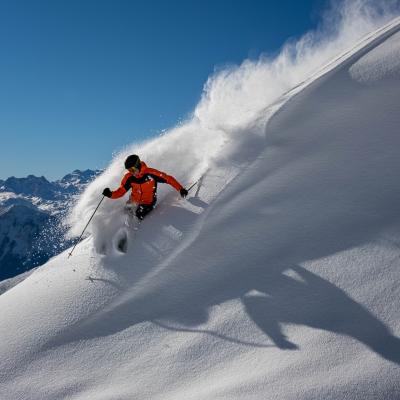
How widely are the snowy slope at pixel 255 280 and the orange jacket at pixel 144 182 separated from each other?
17.6 inches

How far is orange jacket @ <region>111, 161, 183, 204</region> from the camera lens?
8820 mm

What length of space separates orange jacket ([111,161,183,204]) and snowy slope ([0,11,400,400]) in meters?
0.45

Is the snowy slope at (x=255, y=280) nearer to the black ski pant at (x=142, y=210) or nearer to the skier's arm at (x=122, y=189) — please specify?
the black ski pant at (x=142, y=210)

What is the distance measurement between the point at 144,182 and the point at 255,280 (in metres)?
3.78

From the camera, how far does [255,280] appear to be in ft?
20.0

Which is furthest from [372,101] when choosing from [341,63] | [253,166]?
[253,166]

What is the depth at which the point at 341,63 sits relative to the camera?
973cm

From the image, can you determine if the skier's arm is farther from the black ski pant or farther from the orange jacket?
the black ski pant

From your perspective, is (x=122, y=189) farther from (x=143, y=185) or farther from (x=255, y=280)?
(x=255, y=280)

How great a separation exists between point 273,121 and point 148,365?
5799mm

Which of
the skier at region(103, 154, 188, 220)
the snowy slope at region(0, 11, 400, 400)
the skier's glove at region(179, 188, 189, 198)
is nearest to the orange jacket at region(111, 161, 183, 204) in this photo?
the skier at region(103, 154, 188, 220)

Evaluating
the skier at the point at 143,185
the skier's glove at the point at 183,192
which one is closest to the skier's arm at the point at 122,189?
the skier at the point at 143,185

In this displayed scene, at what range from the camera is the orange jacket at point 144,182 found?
8820mm

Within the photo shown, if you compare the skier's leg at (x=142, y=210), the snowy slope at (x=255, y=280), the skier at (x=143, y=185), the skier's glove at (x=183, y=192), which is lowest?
the snowy slope at (x=255, y=280)
